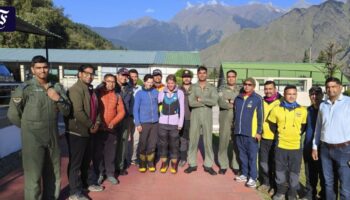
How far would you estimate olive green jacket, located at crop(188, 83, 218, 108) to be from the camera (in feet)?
19.7

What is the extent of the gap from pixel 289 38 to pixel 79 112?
486ft

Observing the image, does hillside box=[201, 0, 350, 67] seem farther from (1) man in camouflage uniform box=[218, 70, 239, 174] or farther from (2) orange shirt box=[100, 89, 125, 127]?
(2) orange shirt box=[100, 89, 125, 127]

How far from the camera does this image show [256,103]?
17.8 ft

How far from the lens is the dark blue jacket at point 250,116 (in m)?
5.38

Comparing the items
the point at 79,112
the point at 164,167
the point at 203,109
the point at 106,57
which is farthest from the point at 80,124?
the point at 106,57

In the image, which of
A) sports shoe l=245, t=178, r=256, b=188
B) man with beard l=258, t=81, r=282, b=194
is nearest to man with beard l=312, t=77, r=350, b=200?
man with beard l=258, t=81, r=282, b=194

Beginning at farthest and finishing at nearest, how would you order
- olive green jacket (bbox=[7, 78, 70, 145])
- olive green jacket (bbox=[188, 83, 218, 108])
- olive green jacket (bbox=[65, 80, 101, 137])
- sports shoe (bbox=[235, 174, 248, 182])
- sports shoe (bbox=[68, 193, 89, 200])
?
olive green jacket (bbox=[188, 83, 218, 108]) < sports shoe (bbox=[235, 174, 248, 182]) < sports shoe (bbox=[68, 193, 89, 200]) < olive green jacket (bbox=[65, 80, 101, 137]) < olive green jacket (bbox=[7, 78, 70, 145])

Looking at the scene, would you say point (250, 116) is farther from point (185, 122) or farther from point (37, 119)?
point (37, 119)

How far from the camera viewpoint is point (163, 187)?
547 centimetres

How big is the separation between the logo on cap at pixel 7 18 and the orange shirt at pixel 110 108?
Answer: 3735 mm

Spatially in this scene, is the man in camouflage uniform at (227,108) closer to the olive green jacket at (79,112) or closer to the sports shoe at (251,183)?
the sports shoe at (251,183)

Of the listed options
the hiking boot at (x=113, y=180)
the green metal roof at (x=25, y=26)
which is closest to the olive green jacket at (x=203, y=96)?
the hiking boot at (x=113, y=180)

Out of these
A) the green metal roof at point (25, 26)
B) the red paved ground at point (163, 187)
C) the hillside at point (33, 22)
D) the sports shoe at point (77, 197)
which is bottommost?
the red paved ground at point (163, 187)

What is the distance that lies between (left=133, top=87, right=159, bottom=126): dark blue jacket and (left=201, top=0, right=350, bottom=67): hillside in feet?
355
